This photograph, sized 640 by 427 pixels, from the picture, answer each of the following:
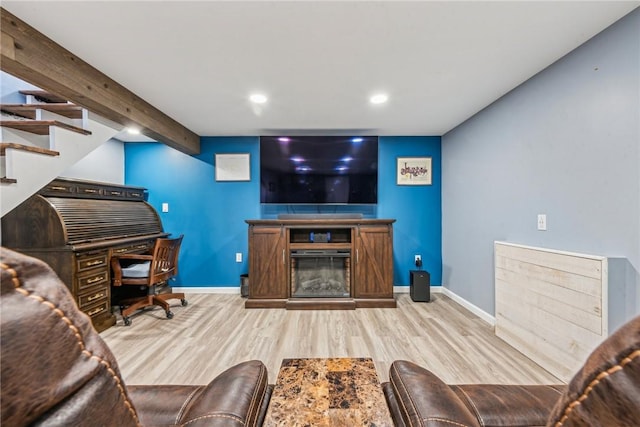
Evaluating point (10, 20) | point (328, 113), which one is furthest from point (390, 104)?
point (10, 20)

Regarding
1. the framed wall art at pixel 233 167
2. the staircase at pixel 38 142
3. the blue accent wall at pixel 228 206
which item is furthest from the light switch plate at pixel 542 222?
the staircase at pixel 38 142

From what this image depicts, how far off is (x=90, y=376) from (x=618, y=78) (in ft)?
8.41

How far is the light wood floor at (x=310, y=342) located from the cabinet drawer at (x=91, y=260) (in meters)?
0.65

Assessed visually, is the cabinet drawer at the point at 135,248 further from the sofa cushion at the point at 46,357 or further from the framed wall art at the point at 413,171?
the framed wall art at the point at 413,171

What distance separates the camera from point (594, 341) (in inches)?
60.6

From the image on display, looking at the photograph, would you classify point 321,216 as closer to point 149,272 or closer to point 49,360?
point 149,272

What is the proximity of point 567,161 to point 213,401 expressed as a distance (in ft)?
8.18

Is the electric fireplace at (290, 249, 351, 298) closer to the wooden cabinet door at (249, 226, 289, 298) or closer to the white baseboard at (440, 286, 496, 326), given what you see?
the wooden cabinet door at (249, 226, 289, 298)

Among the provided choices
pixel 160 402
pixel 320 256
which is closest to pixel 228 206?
→ pixel 320 256

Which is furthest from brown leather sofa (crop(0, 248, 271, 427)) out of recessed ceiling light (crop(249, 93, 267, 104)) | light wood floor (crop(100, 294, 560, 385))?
recessed ceiling light (crop(249, 93, 267, 104))

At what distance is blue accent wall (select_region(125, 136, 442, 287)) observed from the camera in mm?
3645

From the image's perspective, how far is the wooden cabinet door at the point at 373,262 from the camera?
3.10 m

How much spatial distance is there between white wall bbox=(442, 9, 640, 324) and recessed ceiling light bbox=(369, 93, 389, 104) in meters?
1.11

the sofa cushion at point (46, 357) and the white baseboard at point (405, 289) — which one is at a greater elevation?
the sofa cushion at point (46, 357)
